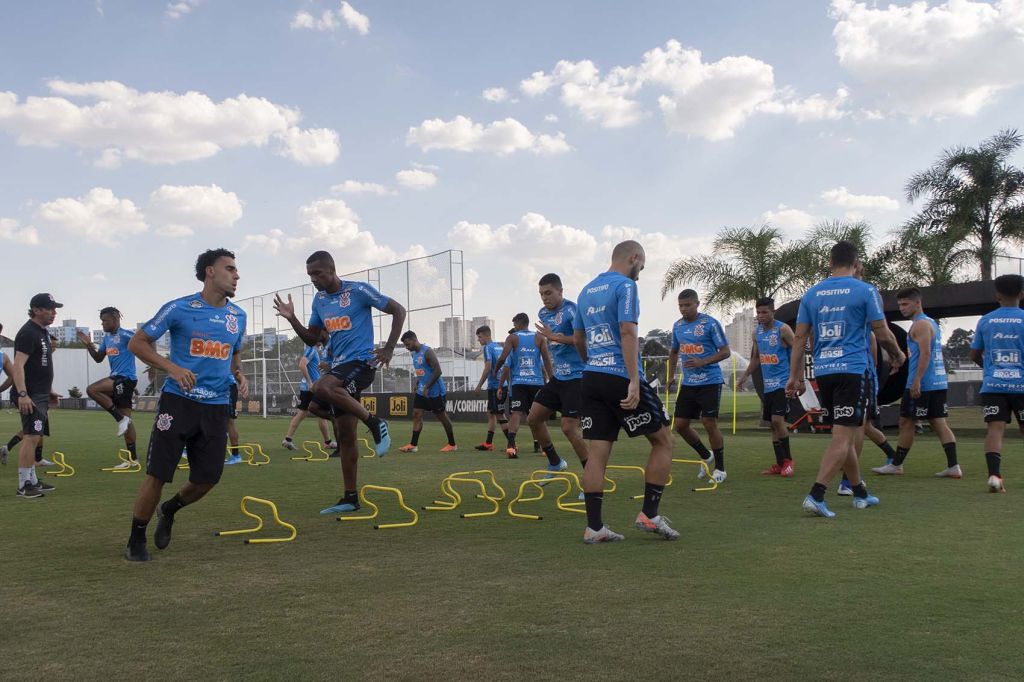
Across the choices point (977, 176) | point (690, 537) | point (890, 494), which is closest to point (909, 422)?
point (890, 494)

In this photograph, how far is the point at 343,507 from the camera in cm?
720

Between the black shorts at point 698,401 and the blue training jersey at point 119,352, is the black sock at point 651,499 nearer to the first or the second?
the black shorts at point 698,401

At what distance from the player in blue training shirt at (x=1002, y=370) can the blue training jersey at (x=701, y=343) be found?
2632mm

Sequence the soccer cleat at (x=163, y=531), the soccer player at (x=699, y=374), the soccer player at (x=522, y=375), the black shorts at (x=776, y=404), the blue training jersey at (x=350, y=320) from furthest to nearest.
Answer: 1. the soccer player at (x=522, y=375)
2. the black shorts at (x=776, y=404)
3. the soccer player at (x=699, y=374)
4. the blue training jersey at (x=350, y=320)
5. the soccer cleat at (x=163, y=531)

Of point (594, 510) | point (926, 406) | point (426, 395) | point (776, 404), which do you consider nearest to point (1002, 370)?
point (926, 406)

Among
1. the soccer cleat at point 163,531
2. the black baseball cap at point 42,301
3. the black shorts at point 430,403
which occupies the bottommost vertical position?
the soccer cleat at point 163,531

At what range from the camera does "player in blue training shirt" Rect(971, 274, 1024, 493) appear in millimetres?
8094

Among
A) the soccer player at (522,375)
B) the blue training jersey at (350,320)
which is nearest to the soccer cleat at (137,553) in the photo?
the blue training jersey at (350,320)

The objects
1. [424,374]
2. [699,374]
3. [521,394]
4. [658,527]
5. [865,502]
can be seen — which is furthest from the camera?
[424,374]

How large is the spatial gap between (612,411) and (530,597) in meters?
1.84

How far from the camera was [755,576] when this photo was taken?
463cm

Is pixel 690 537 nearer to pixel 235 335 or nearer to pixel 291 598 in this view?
pixel 291 598

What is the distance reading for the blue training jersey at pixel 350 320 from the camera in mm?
7305

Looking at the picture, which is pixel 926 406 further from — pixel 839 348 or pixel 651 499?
pixel 651 499
